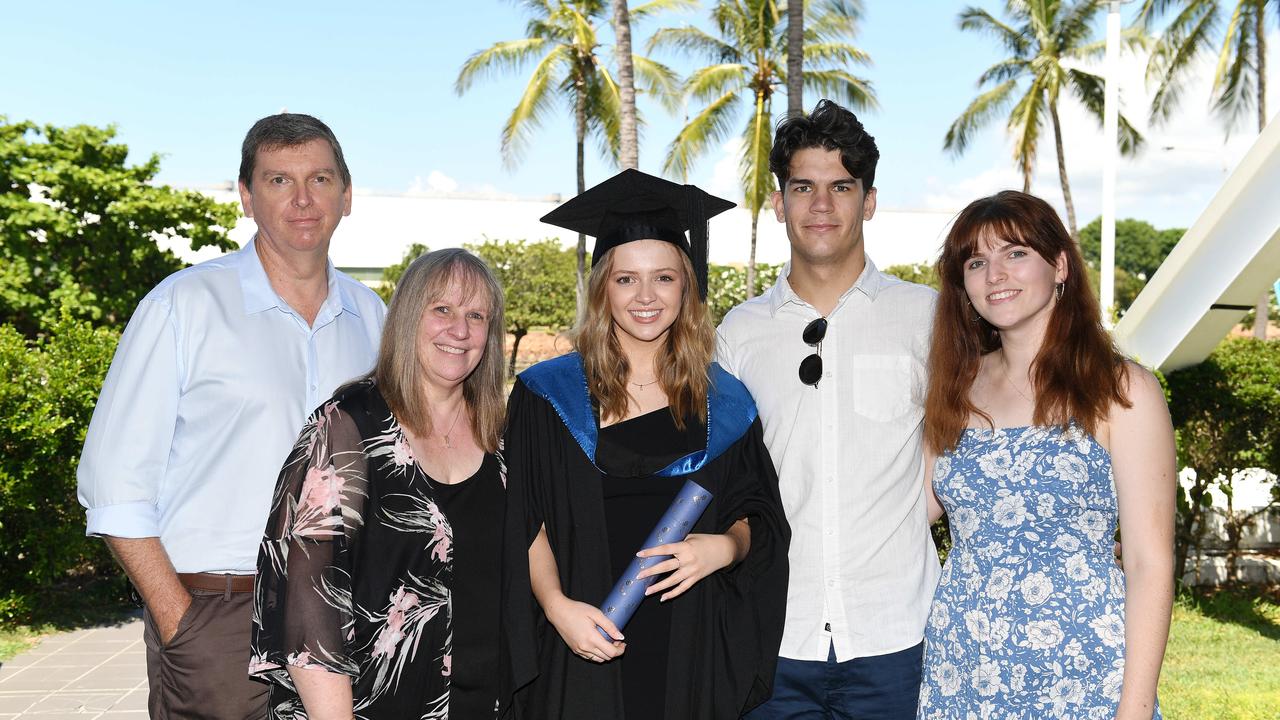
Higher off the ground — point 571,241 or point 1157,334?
point 571,241

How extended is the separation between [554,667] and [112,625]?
5.60 meters

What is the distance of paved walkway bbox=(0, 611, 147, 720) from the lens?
529 centimetres

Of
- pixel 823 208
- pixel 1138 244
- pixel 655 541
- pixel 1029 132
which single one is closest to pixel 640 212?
pixel 823 208

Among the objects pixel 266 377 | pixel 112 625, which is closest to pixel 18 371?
pixel 112 625

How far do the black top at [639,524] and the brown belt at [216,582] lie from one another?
37.8 inches

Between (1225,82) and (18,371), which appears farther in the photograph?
(1225,82)

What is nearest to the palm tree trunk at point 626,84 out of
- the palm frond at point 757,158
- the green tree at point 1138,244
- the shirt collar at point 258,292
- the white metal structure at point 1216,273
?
the palm frond at point 757,158

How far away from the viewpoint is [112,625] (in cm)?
698

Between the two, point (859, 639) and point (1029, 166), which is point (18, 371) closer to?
point (859, 639)

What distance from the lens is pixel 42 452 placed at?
6.41 meters

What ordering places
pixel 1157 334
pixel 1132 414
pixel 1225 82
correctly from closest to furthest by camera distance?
pixel 1132 414, pixel 1157 334, pixel 1225 82

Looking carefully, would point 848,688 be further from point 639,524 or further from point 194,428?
point 194,428

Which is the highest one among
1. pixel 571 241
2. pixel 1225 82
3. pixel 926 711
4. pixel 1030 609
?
pixel 1225 82

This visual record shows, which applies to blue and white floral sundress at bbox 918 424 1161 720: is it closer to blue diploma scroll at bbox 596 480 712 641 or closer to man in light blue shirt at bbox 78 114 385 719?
blue diploma scroll at bbox 596 480 712 641
